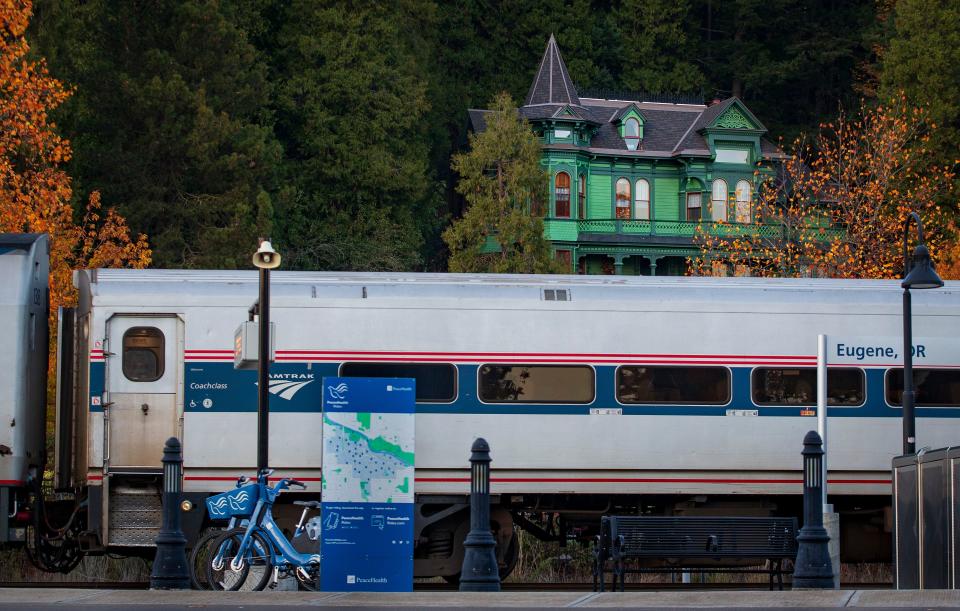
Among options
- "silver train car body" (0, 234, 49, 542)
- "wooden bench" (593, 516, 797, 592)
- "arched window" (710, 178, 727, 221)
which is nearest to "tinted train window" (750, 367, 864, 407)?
"wooden bench" (593, 516, 797, 592)

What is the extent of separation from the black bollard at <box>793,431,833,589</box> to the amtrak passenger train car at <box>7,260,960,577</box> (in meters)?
3.60

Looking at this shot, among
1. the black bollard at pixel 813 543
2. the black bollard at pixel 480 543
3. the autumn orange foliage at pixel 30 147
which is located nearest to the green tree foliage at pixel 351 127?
the autumn orange foliage at pixel 30 147

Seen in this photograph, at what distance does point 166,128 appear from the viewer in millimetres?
45156

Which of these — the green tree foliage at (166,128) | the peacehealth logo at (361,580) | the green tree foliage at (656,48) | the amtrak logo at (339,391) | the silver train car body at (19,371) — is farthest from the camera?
the green tree foliage at (656,48)

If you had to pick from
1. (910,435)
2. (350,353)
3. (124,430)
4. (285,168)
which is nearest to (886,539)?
(910,435)

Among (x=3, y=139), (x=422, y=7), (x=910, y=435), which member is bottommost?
(x=910, y=435)

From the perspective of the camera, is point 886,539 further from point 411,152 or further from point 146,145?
point 411,152

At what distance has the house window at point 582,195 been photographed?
60.2 m

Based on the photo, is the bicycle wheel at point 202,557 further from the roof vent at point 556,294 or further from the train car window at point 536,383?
the roof vent at point 556,294

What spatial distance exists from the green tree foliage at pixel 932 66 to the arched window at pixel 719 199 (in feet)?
32.2

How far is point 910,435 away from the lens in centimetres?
1688

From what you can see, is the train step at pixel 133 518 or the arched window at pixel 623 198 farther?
the arched window at pixel 623 198

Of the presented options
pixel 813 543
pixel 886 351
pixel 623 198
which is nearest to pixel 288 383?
pixel 813 543

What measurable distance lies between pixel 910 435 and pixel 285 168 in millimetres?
43070
